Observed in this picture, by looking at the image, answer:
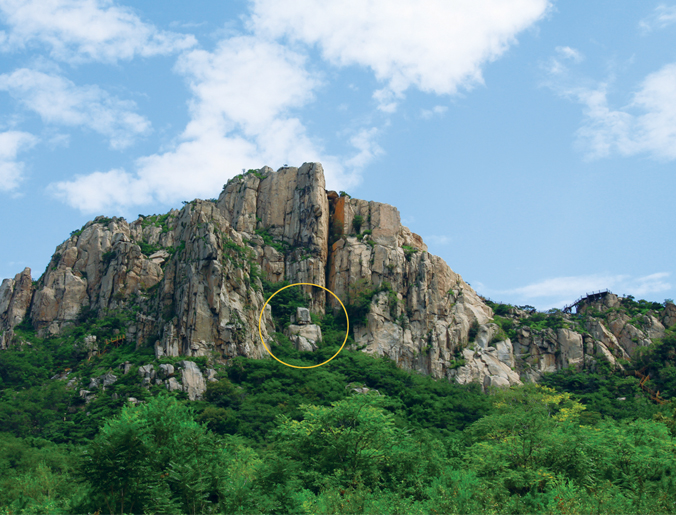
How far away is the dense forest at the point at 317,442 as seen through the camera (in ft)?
83.4

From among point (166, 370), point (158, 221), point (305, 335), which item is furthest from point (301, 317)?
point (158, 221)

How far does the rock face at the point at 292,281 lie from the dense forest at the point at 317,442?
2891 mm

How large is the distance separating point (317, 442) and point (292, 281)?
3912 centimetres

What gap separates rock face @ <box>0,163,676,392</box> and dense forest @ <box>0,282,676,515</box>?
2.89 metres

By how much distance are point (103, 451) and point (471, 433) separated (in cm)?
2814

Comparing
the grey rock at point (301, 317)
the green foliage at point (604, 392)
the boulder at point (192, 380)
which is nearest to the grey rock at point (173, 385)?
the boulder at point (192, 380)

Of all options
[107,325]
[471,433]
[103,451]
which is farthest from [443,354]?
[103,451]

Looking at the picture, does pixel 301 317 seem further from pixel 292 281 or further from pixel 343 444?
pixel 343 444

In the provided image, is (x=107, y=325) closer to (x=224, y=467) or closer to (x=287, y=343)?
(x=287, y=343)

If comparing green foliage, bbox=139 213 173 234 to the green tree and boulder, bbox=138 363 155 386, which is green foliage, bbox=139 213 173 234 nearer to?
boulder, bbox=138 363 155 386

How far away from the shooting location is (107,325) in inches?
2461

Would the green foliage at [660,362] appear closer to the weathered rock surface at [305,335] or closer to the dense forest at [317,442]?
the dense forest at [317,442]

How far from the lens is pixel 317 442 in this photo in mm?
33500

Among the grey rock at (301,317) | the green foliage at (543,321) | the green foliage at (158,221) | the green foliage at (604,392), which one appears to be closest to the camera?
the green foliage at (604,392)
